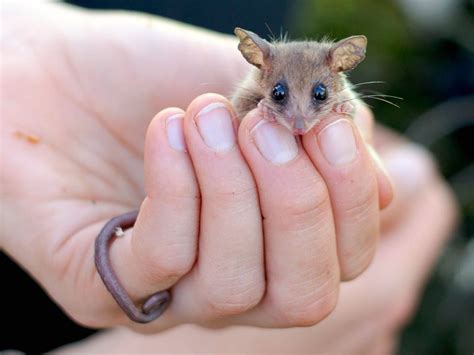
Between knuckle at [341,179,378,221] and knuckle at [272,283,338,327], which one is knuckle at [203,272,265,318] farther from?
knuckle at [341,179,378,221]

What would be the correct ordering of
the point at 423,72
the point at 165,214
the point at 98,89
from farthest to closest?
the point at 423,72, the point at 98,89, the point at 165,214

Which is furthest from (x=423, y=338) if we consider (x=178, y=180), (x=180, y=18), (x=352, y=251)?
(x=178, y=180)

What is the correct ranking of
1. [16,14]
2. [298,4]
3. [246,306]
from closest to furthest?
1. [246,306]
2. [16,14]
3. [298,4]

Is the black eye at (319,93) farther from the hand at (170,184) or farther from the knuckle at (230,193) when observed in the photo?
the knuckle at (230,193)

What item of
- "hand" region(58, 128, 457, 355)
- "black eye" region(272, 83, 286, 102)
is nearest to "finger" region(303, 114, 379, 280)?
"black eye" region(272, 83, 286, 102)

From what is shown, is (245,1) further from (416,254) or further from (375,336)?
(375,336)

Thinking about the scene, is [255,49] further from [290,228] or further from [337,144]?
[290,228]

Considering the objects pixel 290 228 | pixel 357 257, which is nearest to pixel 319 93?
pixel 290 228
